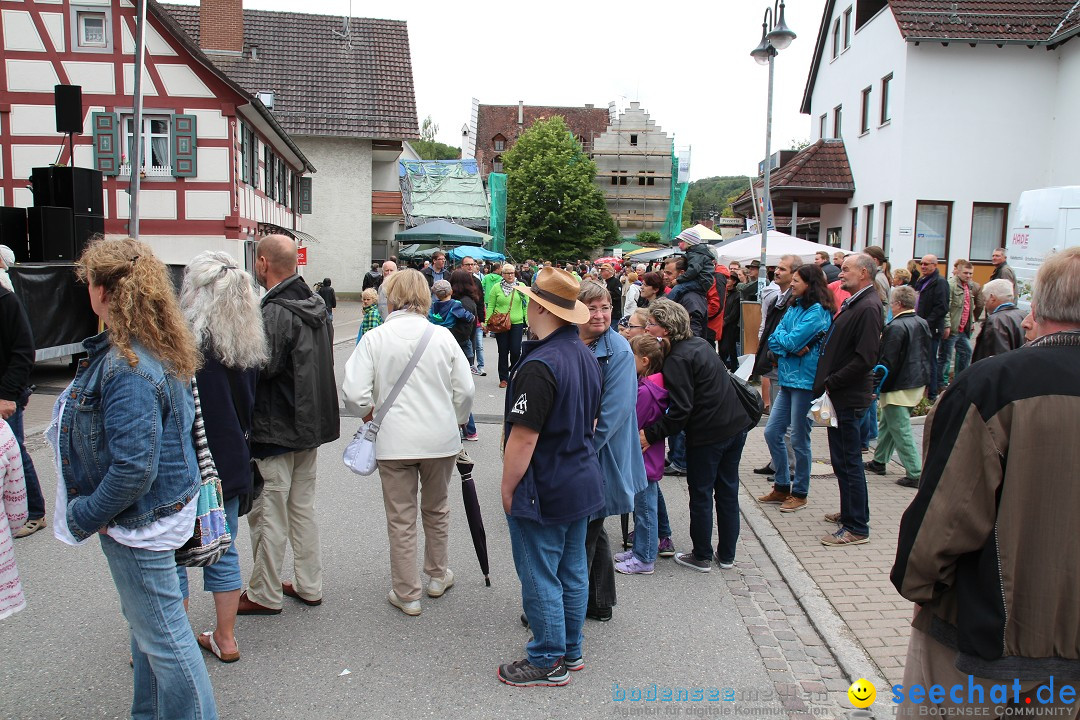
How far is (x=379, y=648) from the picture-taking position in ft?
13.1

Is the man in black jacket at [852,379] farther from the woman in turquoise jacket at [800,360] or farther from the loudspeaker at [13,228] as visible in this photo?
the loudspeaker at [13,228]

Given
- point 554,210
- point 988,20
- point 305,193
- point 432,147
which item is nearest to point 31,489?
point 988,20

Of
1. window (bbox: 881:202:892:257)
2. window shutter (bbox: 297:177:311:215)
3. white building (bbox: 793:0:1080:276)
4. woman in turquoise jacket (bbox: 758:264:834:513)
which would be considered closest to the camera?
woman in turquoise jacket (bbox: 758:264:834:513)

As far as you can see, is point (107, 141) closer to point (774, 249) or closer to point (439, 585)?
point (774, 249)

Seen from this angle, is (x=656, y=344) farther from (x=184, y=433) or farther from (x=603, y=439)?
(x=184, y=433)

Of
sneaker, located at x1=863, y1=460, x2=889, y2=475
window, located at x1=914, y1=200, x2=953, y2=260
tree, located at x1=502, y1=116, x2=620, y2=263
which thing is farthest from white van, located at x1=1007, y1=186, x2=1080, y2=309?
tree, located at x1=502, y1=116, x2=620, y2=263

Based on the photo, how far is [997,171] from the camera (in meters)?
18.4

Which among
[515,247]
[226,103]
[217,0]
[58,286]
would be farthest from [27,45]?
[515,247]

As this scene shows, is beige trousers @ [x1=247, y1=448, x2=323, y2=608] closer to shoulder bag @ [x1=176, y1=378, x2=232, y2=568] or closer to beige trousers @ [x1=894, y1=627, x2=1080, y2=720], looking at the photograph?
shoulder bag @ [x1=176, y1=378, x2=232, y2=568]

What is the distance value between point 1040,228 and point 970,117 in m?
6.73

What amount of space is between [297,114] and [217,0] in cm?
678

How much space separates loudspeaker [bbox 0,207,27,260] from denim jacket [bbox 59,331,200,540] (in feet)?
36.7

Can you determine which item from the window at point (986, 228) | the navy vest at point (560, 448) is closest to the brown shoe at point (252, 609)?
the navy vest at point (560, 448)

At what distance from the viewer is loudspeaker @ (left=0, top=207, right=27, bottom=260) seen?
11.9 meters
